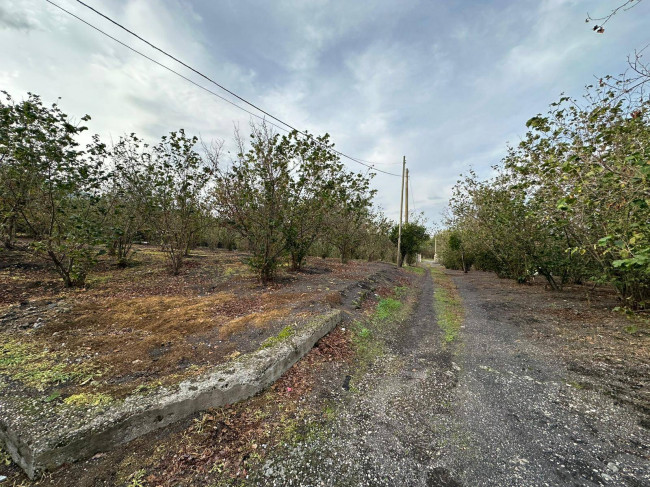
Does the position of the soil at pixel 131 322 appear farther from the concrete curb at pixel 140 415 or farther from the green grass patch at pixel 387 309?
the green grass patch at pixel 387 309

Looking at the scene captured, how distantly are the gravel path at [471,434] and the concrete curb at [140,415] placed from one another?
821 mm

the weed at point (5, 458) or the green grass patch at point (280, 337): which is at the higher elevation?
the green grass patch at point (280, 337)

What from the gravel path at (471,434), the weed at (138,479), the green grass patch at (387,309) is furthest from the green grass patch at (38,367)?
the green grass patch at (387,309)

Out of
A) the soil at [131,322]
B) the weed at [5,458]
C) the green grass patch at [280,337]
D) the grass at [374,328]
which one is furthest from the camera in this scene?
the grass at [374,328]

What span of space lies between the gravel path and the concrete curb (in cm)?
82

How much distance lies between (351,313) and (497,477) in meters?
3.51

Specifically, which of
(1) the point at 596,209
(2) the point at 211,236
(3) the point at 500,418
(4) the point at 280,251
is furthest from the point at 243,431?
(2) the point at 211,236

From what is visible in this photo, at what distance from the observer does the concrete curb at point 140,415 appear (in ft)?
5.63

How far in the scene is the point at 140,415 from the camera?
6.57 ft

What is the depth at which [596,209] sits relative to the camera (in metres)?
4.56

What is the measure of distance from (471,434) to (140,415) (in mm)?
2909

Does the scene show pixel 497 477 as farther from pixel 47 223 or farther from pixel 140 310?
pixel 47 223

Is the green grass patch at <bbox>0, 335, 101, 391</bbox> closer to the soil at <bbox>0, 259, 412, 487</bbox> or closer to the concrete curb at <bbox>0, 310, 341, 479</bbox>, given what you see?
the concrete curb at <bbox>0, 310, 341, 479</bbox>

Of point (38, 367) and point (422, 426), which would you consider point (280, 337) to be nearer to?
point (422, 426)
